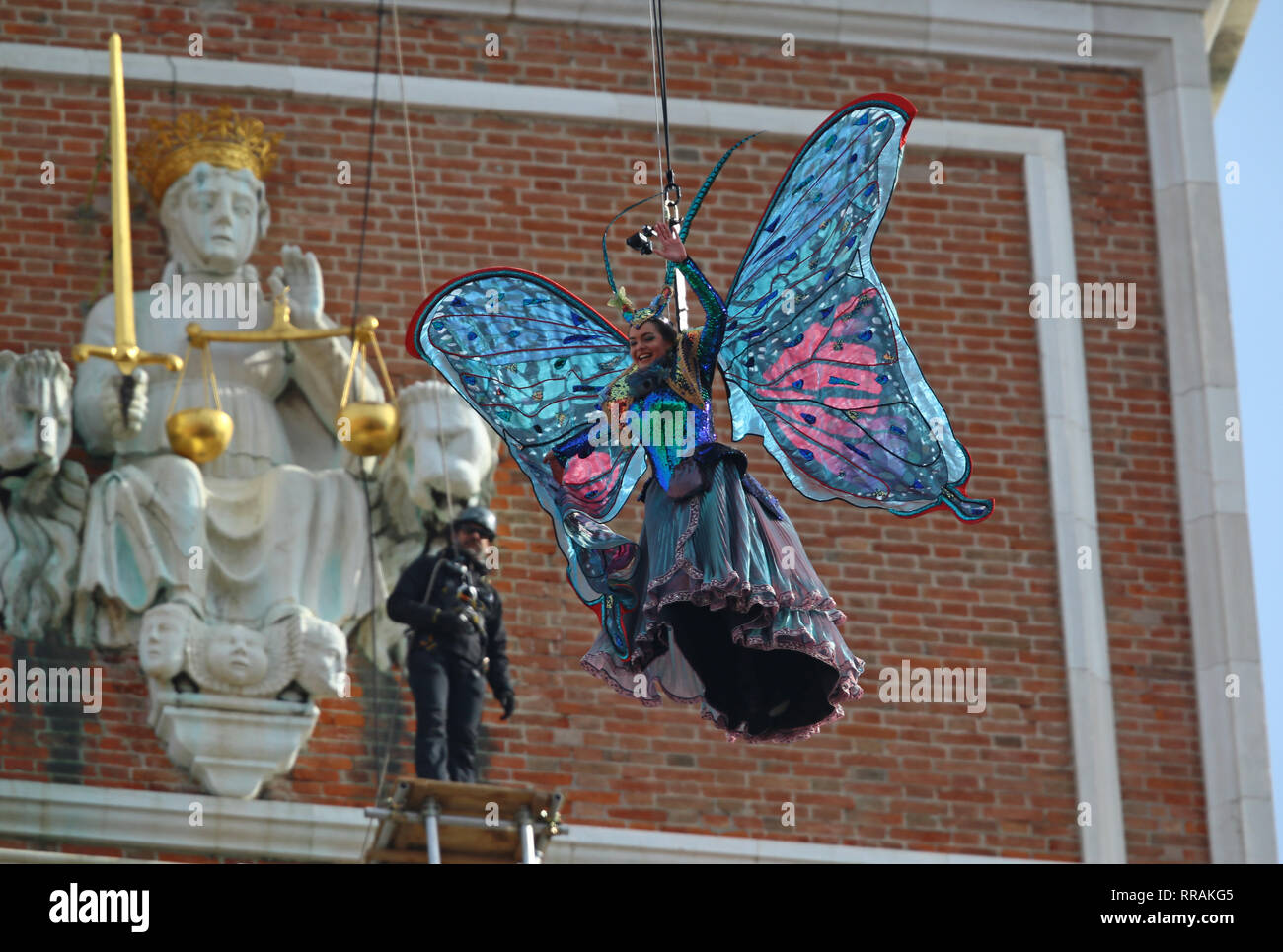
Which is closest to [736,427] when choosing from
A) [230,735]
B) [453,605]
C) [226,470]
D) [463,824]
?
[463,824]

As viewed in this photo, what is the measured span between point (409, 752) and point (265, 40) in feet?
11.1

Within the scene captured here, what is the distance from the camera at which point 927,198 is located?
→ 1752 centimetres

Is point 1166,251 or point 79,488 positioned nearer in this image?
point 79,488

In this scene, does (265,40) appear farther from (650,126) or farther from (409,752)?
(409,752)

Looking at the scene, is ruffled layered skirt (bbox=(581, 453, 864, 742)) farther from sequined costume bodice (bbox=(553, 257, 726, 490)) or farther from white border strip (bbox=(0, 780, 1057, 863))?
white border strip (bbox=(0, 780, 1057, 863))

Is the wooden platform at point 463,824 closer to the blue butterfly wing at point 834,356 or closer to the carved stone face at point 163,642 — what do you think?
the carved stone face at point 163,642

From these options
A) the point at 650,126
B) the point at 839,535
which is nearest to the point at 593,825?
the point at 839,535

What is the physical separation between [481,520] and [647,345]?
353 centimetres

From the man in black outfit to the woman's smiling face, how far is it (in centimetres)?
341

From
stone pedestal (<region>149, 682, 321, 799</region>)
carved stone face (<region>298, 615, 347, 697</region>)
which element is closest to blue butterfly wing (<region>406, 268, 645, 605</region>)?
carved stone face (<region>298, 615, 347, 697</region>)

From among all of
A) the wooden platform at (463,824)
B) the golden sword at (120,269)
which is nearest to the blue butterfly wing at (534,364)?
the wooden platform at (463,824)

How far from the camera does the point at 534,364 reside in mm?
12219

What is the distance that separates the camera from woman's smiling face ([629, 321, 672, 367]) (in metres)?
11.8

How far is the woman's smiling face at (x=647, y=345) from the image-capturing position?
11.8 metres
